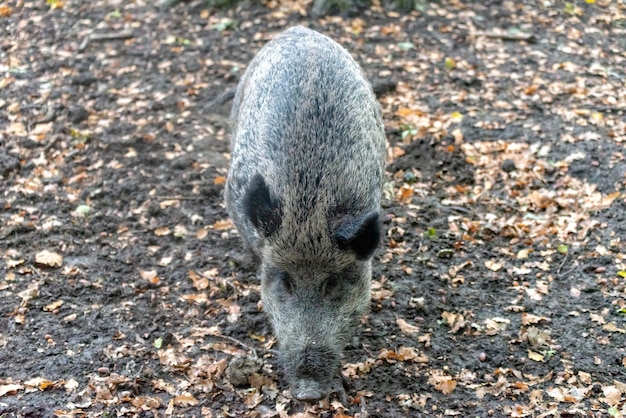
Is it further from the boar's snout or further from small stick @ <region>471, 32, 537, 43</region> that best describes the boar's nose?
small stick @ <region>471, 32, 537, 43</region>

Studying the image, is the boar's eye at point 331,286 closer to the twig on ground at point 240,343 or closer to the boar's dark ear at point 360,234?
the boar's dark ear at point 360,234

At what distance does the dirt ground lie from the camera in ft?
15.0

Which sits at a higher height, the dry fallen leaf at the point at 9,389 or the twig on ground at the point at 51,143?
the twig on ground at the point at 51,143

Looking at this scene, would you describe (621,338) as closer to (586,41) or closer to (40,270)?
(40,270)

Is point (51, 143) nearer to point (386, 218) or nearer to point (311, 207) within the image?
point (386, 218)

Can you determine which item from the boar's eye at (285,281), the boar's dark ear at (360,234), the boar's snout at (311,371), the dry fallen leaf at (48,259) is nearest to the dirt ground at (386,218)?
the dry fallen leaf at (48,259)

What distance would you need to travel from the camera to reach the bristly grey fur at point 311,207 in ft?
13.7

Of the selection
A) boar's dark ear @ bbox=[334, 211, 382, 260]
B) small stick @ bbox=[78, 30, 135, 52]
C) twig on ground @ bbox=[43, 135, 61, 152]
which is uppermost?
boar's dark ear @ bbox=[334, 211, 382, 260]

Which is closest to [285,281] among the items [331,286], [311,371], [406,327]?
[331,286]

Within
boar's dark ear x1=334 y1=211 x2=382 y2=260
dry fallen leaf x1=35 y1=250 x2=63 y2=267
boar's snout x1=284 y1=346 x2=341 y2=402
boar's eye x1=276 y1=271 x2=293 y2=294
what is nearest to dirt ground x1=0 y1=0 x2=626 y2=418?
dry fallen leaf x1=35 y1=250 x2=63 y2=267

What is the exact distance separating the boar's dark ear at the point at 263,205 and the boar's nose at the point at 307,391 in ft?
2.90

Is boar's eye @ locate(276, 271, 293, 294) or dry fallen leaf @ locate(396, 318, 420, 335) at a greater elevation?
boar's eye @ locate(276, 271, 293, 294)

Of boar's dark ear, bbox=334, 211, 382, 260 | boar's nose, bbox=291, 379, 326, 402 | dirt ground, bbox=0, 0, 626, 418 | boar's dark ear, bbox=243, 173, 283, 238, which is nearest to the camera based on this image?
boar's nose, bbox=291, 379, 326, 402

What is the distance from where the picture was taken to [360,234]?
13.6ft
